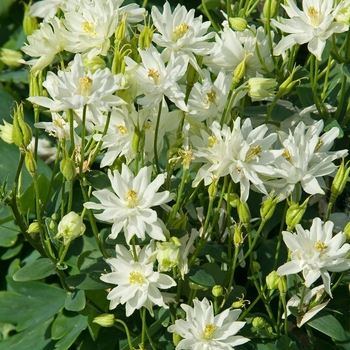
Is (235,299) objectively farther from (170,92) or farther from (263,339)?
(170,92)

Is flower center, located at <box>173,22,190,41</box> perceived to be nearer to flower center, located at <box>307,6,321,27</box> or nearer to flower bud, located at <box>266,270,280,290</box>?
flower center, located at <box>307,6,321,27</box>

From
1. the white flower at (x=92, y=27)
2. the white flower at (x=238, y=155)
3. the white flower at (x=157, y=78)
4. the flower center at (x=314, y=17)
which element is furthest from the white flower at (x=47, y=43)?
the flower center at (x=314, y=17)

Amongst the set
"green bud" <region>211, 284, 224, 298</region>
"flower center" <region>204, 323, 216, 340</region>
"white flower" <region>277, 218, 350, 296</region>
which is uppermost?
"white flower" <region>277, 218, 350, 296</region>

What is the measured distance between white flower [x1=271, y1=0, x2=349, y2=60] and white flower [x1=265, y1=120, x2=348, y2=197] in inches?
4.4

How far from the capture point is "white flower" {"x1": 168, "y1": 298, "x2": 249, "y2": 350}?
2.59 ft

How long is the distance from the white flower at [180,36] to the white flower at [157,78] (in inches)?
1.4

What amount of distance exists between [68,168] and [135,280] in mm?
160

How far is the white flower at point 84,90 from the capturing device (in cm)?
72

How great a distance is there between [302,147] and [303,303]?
212 mm

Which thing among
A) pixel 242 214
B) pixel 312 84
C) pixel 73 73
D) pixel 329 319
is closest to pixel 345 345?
pixel 329 319

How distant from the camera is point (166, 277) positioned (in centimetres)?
79

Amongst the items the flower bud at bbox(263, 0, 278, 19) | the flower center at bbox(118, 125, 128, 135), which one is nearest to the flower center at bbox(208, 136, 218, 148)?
the flower center at bbox(118, 125, 128, 135)

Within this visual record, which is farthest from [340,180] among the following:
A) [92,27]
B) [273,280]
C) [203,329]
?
[92,27]

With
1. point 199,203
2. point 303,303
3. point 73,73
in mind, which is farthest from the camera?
point 199,203
